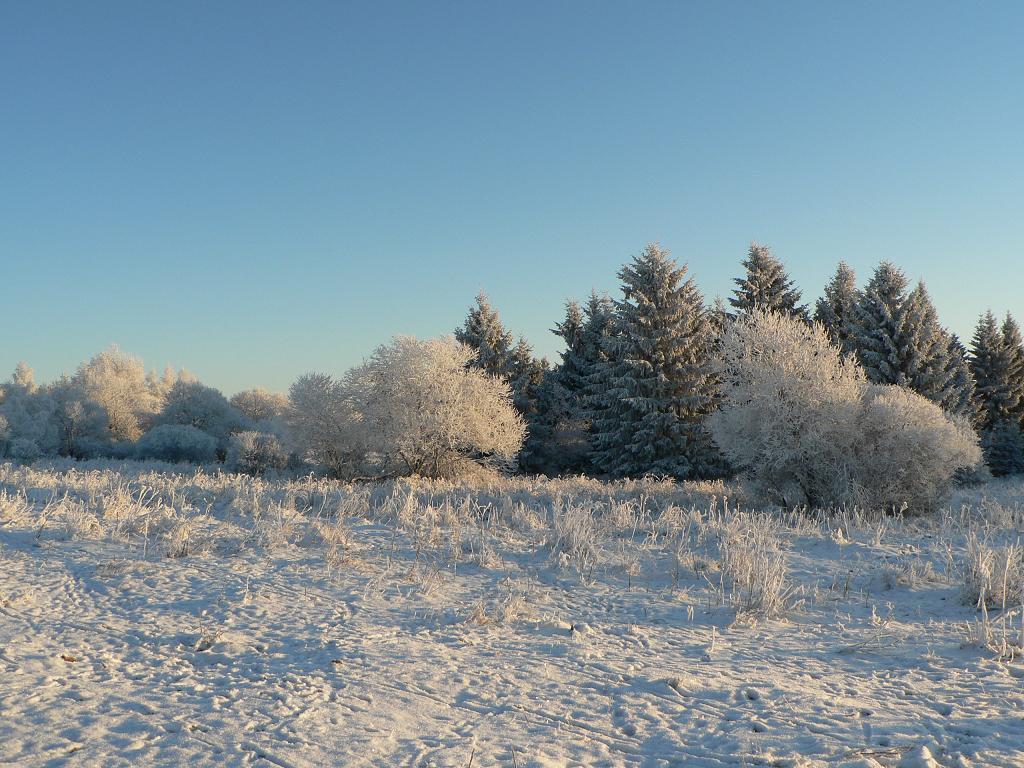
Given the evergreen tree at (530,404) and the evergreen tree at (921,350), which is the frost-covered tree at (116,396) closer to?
the evergreen tree at (530,404)

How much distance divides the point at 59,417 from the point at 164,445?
9576 mm

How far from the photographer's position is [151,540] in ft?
23.7

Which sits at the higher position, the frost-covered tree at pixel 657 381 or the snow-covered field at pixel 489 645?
the frost-covered tree at pixel 657 381

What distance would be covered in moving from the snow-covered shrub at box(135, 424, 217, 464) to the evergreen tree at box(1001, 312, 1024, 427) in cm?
4652

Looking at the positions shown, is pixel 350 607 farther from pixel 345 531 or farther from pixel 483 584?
pixel 345 531

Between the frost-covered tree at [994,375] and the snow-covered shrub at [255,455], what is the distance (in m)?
37.9

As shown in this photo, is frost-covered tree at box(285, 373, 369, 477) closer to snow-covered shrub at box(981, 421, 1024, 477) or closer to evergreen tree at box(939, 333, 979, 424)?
evergreen tree at box(939, 333, 979, 424)

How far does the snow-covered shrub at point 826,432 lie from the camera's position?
599 inches

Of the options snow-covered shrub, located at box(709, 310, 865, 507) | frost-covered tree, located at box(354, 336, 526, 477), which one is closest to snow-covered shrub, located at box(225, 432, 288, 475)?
frost-covered tree, located at box(354, 336, 526, 477)

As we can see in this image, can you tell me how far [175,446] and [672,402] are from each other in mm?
28081

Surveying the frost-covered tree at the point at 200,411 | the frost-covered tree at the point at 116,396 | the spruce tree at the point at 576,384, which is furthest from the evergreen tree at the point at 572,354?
the frost-covered tree at the point at 116,396

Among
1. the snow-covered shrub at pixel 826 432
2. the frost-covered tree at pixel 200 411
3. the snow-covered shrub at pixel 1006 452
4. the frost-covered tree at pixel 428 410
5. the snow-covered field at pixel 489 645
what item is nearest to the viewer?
the snow-covered field at pixel 489 645

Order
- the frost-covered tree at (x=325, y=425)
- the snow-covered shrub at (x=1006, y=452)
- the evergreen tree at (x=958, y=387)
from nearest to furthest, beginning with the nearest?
the frost-covered tree at (x=325, y=425) < the evergreen tree at (x=958, y=387) < the snow-covered shrub at (x=1006, y=452)

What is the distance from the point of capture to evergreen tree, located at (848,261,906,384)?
3028 centimetres
